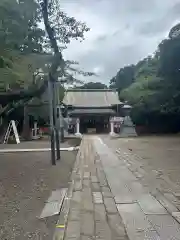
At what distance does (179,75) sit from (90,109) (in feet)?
49.2

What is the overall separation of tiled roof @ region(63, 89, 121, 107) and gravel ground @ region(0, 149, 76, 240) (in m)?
26.7

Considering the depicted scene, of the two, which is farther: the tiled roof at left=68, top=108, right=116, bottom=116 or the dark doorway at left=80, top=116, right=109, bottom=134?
the dark doorway at left=80, top=116, right=109, bottom=134

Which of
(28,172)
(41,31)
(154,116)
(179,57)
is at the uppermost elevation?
(179,57)

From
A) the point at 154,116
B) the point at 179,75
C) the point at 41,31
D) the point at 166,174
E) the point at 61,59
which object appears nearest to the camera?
the point at 166,174

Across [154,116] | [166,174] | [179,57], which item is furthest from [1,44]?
[154,116]

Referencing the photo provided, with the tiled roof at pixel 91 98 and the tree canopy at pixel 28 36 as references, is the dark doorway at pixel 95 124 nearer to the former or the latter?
the tiled roof at pixel 91 98

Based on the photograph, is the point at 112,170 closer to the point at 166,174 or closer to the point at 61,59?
the point at 166,174

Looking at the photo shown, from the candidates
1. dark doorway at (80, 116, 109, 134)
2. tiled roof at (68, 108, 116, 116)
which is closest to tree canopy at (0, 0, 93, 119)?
tiled roof at (68, 108, 116, 116)

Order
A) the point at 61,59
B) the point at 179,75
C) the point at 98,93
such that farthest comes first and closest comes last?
1. the point at 98,93
2. the point at 179,75
3. the point at 61,59

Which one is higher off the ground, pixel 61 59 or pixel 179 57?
pixel 179 57

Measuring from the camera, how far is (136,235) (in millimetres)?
3307

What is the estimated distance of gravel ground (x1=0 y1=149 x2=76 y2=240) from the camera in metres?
3.71

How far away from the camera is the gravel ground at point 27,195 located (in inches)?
146

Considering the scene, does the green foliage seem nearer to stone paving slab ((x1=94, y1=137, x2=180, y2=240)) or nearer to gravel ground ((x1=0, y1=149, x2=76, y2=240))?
gravel ground ((x1=0, y1=149, x2=76, y2=240))
